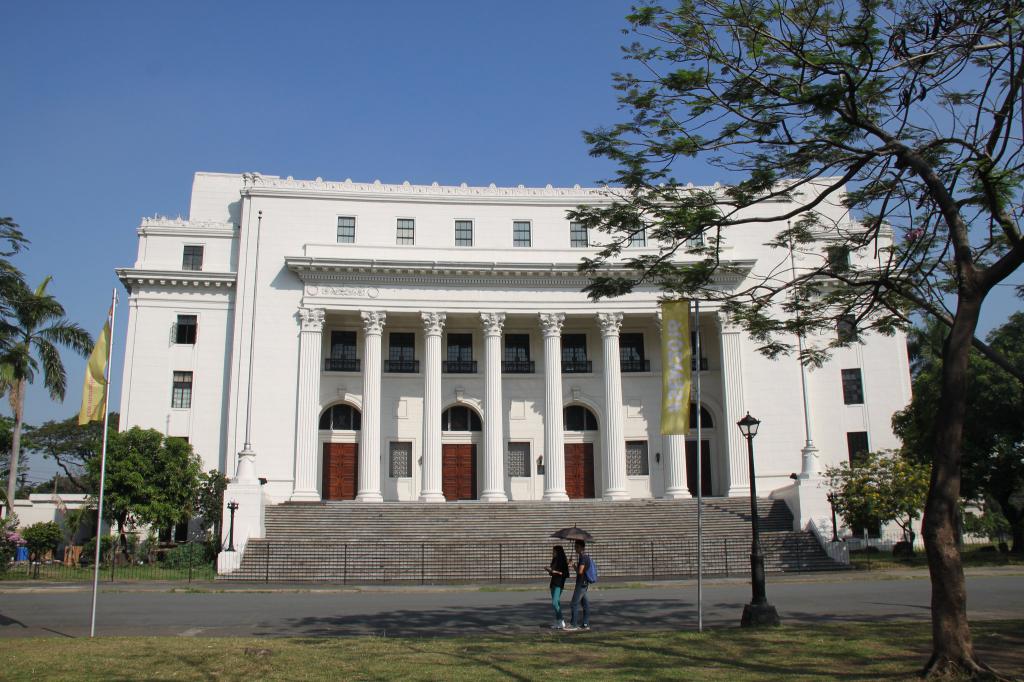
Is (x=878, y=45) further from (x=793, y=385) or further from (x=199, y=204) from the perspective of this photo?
(x=199, y=204)

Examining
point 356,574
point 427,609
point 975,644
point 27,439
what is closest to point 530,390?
point 356,574

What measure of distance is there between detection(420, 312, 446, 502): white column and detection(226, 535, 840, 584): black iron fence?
6.99 meters

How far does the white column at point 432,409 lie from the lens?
39.3 metres

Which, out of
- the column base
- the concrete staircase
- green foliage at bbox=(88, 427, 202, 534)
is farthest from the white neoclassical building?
green foliage at bbox=(88, 427, 202, 534)

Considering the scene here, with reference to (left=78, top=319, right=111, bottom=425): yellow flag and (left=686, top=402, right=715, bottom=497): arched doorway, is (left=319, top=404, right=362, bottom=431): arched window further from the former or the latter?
(left=78, top=319, right=111, bottom=425): yellow flag

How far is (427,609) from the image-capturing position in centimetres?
2048

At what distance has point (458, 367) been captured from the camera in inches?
1747

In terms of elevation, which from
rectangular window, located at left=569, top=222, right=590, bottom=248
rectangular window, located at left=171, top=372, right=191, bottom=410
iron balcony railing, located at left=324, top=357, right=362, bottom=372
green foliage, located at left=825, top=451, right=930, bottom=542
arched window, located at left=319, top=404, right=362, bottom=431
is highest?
rectangular window, located at left=569, top=222, right=590, bottom=248

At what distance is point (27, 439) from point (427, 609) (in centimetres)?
6445

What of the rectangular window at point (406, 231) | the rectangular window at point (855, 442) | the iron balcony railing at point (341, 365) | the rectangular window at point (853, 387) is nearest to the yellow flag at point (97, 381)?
the iron balcony railing at point (341, 365)

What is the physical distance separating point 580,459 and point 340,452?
40.7 feet

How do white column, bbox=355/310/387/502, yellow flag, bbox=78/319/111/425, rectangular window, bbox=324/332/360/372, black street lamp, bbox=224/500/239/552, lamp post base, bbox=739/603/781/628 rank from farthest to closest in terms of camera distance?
rectangular window, bbox=324/332/360/372, white column, bbox=355/310/387/502, black street lamp, bbox=224/500/239/552, yellow flag, bbox=78/319/111/425, lamp post base, bbox=739/603/781/628

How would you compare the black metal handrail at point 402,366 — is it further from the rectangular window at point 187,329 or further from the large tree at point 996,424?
the large tree at point 996,424

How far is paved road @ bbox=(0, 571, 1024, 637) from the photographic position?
666 inches
